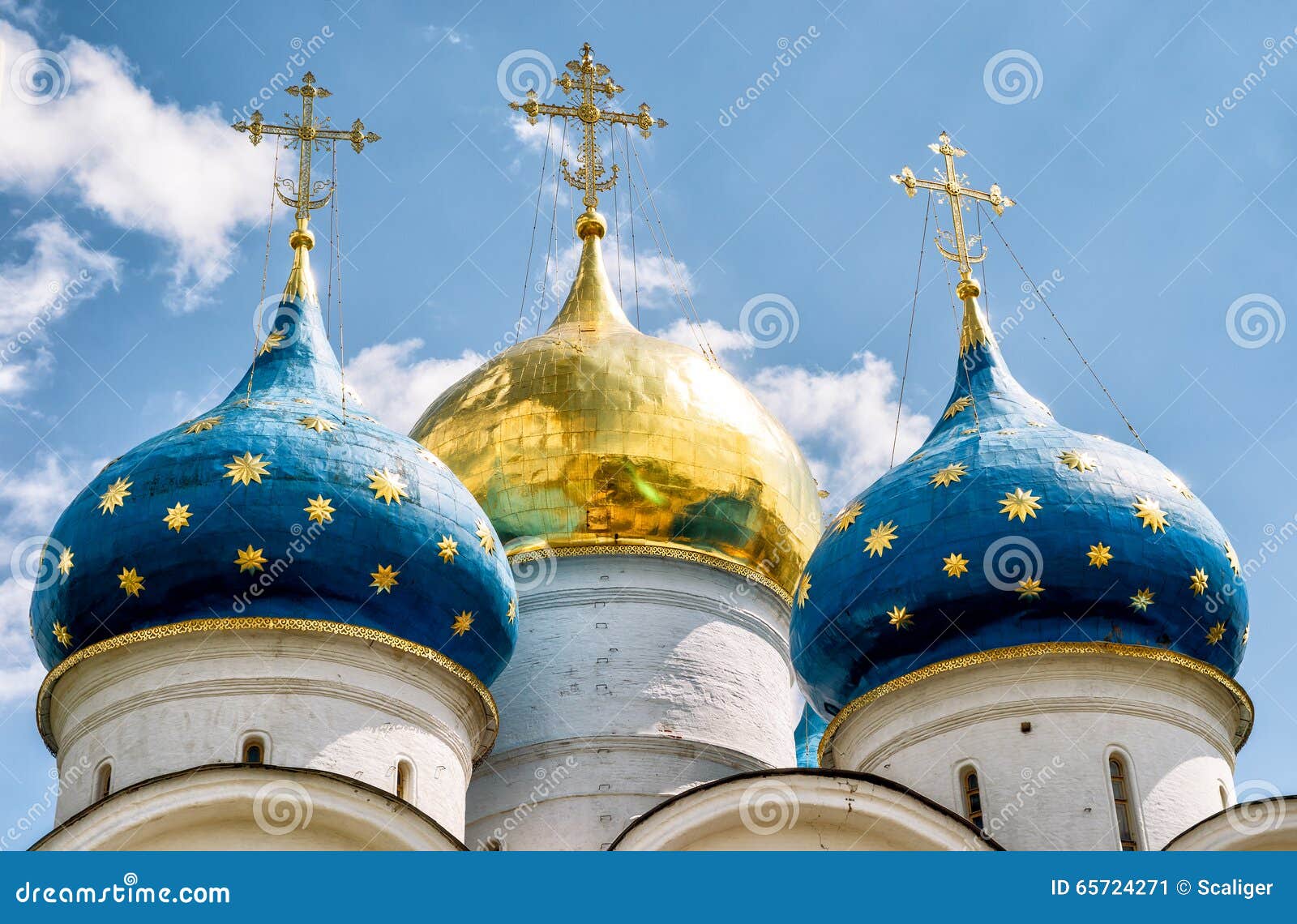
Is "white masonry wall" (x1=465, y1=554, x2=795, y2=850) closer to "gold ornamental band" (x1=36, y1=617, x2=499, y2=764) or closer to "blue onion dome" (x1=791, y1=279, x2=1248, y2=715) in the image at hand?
"blue onion dome" (x1=791, y1=279, x2=1248, y2=715)

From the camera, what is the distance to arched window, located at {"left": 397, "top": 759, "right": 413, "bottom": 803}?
12.3 meters

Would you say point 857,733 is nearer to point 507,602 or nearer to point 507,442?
point 507,602

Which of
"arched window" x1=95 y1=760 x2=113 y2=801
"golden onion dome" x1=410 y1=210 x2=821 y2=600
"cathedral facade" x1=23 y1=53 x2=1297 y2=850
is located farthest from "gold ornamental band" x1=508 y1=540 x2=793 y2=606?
"arched window" x1=95 y1=760 x2=113 y2=801

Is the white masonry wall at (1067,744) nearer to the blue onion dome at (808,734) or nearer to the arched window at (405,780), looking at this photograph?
the arched window at (405,780)

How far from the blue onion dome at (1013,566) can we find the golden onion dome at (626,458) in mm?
1790

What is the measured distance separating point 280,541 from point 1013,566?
4405 millimetres

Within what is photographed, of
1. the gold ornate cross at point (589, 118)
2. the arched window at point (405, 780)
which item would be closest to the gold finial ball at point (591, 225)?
the gold ornate cross at point (589, 118)

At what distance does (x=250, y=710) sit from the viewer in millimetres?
12039

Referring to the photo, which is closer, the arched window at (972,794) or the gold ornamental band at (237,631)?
the gold ornamental band at (237,631)

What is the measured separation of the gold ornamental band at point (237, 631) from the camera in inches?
477

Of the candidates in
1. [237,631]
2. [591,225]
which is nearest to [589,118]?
[591,225]

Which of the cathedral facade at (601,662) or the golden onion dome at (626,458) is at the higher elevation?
the golden onion dome at (626,458)

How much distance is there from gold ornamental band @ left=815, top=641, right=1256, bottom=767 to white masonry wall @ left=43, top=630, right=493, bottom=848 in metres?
2.81

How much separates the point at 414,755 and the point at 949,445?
13.4ft
